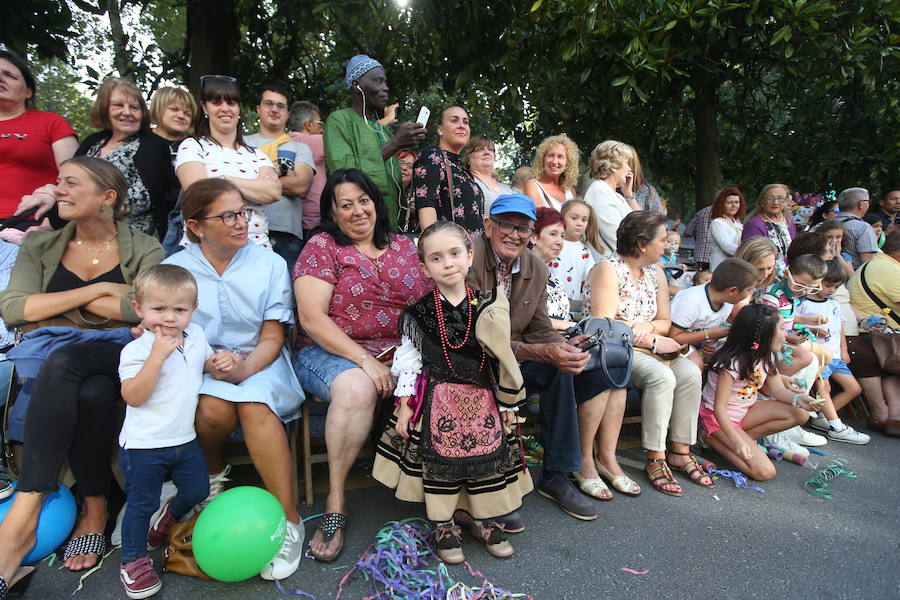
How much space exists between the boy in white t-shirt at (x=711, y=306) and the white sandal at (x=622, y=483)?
107 cm

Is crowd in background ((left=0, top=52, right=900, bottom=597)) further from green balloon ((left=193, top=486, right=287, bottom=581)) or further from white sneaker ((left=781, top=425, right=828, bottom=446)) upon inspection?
green balloon ((left=193, top=486, right=287, bottom=581))

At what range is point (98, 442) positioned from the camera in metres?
2.24

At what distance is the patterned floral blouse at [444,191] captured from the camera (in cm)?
363

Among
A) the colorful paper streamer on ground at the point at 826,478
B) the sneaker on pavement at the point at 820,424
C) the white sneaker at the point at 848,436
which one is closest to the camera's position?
the colorful paper streamer on ground at the point at 826,478

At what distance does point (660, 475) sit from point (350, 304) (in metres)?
2.12

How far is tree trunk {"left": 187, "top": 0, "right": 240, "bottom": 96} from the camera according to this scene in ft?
18.4

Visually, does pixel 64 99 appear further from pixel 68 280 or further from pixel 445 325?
pixel 445 325

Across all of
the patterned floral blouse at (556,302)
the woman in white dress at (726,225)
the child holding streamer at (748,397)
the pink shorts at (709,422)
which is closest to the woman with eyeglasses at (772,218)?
the woman in white dress at (726,225)

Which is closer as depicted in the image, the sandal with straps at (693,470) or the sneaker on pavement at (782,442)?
the sandal with straps at (693,470)

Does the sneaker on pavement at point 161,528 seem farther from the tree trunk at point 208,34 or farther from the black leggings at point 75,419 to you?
the tree trunk at point 208,34

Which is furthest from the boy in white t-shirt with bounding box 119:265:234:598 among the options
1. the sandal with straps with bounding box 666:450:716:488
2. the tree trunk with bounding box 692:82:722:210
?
the tree trunk with bounding box 692:82:722:210

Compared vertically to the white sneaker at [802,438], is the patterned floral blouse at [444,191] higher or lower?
higher

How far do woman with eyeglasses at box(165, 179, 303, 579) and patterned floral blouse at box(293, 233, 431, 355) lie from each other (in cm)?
22

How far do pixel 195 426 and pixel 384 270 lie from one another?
1.20 m
